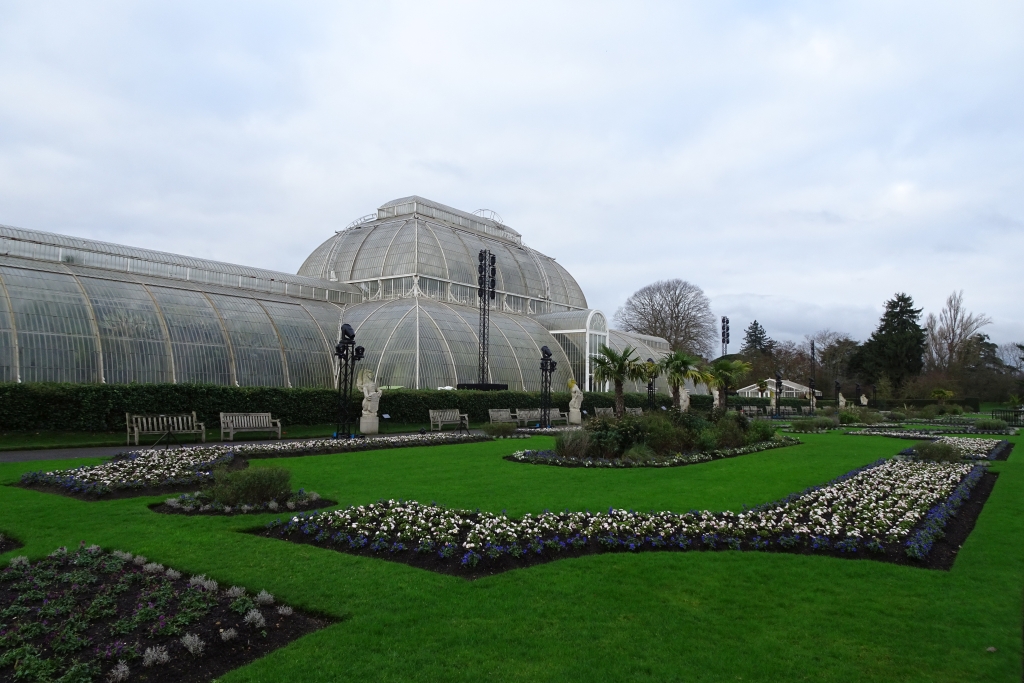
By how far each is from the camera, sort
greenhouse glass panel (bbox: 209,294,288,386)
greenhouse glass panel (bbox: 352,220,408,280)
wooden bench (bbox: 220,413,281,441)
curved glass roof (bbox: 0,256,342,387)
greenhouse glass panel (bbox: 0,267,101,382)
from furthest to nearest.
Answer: greenhouse glass panel (bbox: 352,220,408,280)
greenhouse glass panel (bbox: 209,294,288,386)
curved glass roof (bbox: 0,256,342,387)
greenhouse glass panel (bbox: 0,267,101,382)
wooden bench (bbox: 220,413,281,441)

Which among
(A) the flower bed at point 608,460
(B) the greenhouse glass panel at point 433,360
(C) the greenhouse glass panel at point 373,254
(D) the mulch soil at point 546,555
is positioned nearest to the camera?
(D) the mulch soil at point 546,555

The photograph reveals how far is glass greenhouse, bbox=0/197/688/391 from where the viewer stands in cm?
2464

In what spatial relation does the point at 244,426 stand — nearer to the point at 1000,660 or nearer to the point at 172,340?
the point at 172,340

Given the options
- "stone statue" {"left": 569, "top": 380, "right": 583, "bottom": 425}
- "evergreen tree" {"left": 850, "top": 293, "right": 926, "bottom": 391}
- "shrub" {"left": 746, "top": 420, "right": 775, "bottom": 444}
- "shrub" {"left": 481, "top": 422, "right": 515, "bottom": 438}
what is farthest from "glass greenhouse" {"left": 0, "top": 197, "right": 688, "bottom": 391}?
"evergreen tree" {"left": 850, "top": 293, "right": 926, "bottom": 391}

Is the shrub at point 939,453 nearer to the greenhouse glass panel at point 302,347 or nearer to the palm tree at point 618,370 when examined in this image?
the palm tree at point 618,370

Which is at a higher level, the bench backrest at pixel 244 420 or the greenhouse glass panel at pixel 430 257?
the greenhouse glass panel at pixel 430 257

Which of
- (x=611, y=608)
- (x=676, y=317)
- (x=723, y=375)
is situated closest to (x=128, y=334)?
(x=723, y=375)

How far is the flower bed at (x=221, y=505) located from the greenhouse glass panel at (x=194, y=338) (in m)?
19.3

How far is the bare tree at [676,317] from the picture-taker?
69000 mm

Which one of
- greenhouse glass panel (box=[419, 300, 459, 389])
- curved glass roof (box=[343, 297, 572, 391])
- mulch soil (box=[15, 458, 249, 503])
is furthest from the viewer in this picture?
curved glass roof (box=[343, 297, 572, 391])

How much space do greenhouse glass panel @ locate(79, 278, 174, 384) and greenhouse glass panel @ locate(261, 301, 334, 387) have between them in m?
6.29

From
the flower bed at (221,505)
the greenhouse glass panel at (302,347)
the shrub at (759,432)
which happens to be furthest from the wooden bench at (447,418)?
the flower bed at (221,505)

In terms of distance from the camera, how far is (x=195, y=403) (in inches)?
896

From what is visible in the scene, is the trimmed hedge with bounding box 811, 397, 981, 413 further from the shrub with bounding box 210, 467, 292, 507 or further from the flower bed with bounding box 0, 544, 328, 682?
the flower bed with bounding box 0, 544, 328, 682
